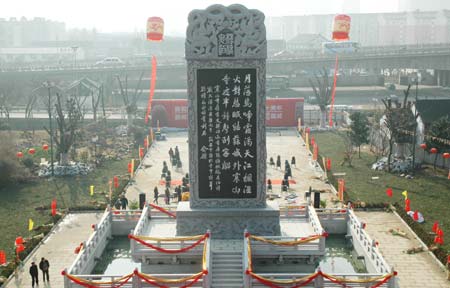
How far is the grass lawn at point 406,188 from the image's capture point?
2834cm

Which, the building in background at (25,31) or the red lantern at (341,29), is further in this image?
the building in background at (25,31)

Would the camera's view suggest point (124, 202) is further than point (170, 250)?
Yes

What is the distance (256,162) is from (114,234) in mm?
7788

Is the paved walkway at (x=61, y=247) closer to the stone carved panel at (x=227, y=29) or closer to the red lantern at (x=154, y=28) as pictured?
the stone carved panel at (x=227, y=29)

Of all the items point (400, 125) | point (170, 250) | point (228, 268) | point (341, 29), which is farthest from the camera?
point (341, 29)

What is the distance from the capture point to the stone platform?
2209 cm

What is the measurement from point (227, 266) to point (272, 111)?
3474cm

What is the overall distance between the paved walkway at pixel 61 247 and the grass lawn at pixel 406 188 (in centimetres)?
1339

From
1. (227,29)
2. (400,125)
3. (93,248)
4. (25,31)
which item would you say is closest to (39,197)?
(93,248)

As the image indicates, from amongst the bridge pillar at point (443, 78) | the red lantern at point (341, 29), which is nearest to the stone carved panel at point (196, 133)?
the red lantern at point (341, 29)

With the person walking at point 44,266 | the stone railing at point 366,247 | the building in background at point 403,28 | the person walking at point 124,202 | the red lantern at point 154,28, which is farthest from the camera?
the building in background at point 403,28

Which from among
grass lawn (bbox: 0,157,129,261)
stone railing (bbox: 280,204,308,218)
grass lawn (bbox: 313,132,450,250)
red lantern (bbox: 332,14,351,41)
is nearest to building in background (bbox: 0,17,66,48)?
red lantern (bbox: 332,14,351,41)

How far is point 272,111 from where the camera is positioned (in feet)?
178

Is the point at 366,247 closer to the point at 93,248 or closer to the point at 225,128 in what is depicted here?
the point at 225,128
